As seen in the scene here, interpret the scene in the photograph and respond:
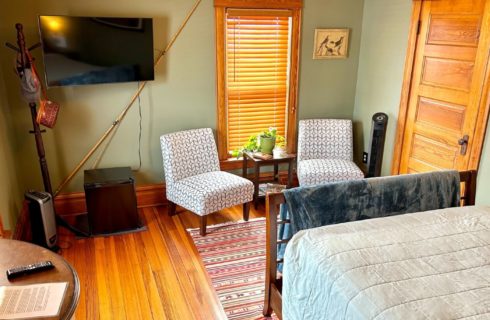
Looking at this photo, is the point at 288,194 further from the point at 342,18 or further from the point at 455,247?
the point at 342,18

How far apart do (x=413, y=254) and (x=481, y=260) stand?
28 centimetres

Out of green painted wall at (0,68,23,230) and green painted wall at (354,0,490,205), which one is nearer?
green painted wall at (0,68,23,230)

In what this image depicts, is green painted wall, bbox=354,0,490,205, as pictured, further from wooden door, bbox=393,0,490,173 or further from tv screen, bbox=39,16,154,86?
tv screen, bbox=39,16,154,86

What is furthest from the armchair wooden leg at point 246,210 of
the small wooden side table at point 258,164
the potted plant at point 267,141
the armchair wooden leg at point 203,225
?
the potted plant at point 267,141

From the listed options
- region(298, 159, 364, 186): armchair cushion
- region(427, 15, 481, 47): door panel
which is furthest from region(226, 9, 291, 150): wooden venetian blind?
region(427, 15, 481, 47): door panel

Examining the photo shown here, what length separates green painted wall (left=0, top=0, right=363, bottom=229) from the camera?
10.6 ft

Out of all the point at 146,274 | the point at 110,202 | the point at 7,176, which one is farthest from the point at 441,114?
the point at 7,176

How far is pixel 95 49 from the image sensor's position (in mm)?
3174

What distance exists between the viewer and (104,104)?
352 cm

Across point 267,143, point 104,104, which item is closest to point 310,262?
point 267,143

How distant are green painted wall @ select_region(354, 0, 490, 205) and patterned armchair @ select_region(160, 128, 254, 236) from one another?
1544 millimetres

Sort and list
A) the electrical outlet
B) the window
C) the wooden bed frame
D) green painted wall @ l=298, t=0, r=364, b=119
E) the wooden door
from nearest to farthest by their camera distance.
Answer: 1. the wooden bed frame
2. the wooden door
3. the window
4. green painted wall @ l=298, t=0, r=364, b=119
5. the electrical outlet

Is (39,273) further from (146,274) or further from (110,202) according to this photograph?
(110,202)

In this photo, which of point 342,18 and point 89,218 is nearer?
point 89,218
